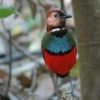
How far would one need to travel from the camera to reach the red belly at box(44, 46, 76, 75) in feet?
7.84

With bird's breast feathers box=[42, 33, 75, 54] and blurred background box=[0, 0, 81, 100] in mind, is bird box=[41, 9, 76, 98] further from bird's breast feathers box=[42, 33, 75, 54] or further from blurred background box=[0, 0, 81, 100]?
blurred background box=[0, 0, 81, 100]

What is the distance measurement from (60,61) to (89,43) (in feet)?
1.27

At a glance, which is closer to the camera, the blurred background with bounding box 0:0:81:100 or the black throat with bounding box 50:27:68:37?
the black throat with bounding box 50:27:68:37

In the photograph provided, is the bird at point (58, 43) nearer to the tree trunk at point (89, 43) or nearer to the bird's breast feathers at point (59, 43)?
the bird's breast feathers at point (59, 43)

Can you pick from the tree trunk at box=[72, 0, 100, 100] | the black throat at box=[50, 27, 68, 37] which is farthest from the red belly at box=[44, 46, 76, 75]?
the tree trunk at box=[72, 0, 100, 100]

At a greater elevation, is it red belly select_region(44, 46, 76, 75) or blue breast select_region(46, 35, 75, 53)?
blue breast select_region(46, 35, 75, 53)

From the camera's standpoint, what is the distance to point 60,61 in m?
2.39

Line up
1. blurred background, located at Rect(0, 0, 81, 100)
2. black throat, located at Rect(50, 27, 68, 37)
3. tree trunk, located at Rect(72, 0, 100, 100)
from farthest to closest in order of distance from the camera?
1. blurred background, located at Rect(0, 0, 81, 100)
2. tree trunk, located at Rect(72, 0, 100, 100)
3. black throat, located at Rect(50, 27, 68, 37)

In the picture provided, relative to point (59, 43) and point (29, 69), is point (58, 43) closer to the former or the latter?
point (59, 43)

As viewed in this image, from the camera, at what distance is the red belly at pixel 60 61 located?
2389mm

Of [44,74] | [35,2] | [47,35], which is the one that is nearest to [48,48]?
[47,35]

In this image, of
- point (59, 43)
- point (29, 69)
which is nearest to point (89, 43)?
point (59, 43)

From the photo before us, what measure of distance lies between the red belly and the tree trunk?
0.31 meters

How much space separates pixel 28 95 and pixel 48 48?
1.75m
